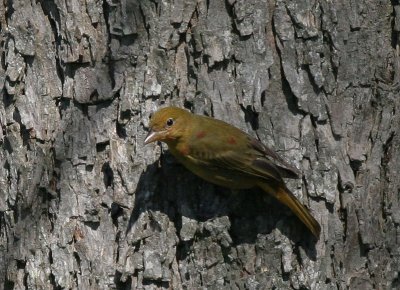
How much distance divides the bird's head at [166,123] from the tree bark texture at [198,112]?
0.31 feet

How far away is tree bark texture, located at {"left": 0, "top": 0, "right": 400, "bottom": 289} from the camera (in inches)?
177

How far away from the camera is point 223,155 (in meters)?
4.78

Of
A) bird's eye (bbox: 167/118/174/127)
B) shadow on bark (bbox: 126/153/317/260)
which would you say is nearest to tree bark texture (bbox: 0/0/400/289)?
shadow on bark (bbox: 126/153/317/260)

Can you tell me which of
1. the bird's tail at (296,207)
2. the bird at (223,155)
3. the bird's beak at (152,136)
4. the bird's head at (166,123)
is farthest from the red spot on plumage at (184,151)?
the bird's tail at (296,207)

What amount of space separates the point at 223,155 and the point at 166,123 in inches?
18.8

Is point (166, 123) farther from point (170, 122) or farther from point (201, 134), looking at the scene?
point (201, 134)

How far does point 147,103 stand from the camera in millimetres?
4562

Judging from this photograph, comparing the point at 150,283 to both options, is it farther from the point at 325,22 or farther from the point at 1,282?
the point at 325,22

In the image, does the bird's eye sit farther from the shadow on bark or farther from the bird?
the shadow on bark

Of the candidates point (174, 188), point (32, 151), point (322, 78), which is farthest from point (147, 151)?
point (322, 78)

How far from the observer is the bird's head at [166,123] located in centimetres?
444

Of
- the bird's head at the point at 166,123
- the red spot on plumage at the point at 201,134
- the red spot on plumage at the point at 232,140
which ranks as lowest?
the red spot on plumage at the point at 232,140

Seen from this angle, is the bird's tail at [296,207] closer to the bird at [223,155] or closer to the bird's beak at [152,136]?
the bird at [223,155]

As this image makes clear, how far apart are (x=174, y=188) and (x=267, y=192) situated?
436 mm
